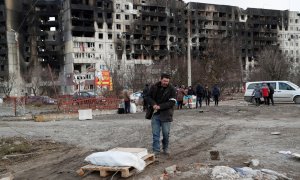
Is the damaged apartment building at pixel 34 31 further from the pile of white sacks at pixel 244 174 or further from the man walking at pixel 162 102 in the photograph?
the pile of white sacks at pixel 244 174

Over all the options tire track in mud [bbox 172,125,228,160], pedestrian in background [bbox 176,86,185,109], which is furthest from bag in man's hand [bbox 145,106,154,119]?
pedestrian in background [bbox 176,86,185,109]

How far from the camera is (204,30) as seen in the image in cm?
10344

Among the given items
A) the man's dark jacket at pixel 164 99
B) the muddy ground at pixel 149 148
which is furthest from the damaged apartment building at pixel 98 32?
the man's dark jacket at pixel 164 99

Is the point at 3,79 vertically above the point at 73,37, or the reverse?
the point at 73,37

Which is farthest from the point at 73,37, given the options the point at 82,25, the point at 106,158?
the point at 106,158

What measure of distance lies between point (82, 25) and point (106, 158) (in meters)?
81.4

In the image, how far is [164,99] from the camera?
27.2 feet

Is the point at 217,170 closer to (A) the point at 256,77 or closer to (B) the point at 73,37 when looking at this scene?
(A) the point at 256,77

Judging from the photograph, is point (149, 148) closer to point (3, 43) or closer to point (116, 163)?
point (116, 163)

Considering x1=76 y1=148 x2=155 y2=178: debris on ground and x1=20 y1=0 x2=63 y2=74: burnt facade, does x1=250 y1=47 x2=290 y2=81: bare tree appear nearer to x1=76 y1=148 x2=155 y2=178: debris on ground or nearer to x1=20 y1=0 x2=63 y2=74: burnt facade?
x1=20 y1=0 x2=63 y2=74: burnt facade

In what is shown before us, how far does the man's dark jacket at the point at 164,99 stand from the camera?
824 cm

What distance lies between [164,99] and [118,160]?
83.4 inches

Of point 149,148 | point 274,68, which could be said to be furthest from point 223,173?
point 274,68

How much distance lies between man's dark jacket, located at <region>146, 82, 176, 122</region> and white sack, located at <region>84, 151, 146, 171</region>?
1609mm
